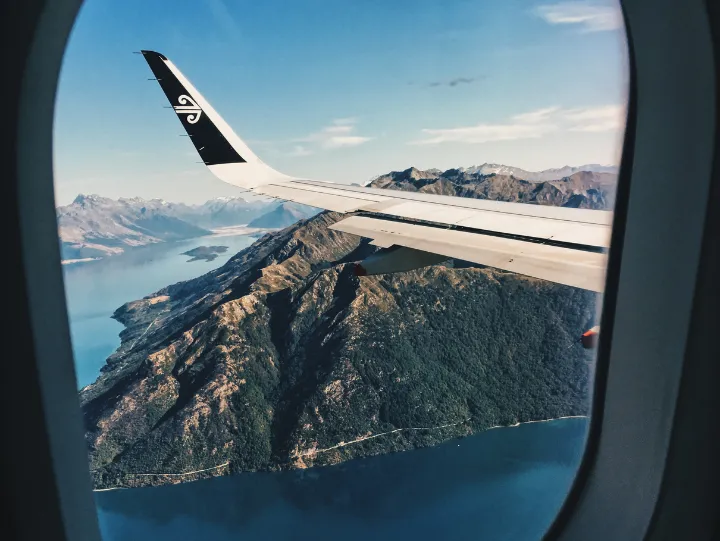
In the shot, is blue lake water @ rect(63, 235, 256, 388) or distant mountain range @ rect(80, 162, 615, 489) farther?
blue lake water @ rect(63, 235, 256, 388)

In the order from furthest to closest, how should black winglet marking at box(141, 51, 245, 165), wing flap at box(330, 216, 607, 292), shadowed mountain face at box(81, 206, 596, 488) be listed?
1. shadowed mountain face at box(81, 206, 596, 488)
2. black winglet marking at box(141, 51, 245, 165)
3. wing flap at box(330, 216, 607, 292)

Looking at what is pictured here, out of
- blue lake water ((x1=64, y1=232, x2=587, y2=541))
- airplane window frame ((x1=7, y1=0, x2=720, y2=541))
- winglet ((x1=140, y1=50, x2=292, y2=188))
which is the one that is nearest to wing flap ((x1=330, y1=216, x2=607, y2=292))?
airplane window frame ((x1=7, y1=0, x2=720, y2=541))

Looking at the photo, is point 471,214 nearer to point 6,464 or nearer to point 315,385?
point 6,464

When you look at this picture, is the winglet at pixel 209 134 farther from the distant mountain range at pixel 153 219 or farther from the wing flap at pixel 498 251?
the distant mountain range at pixel 153 219

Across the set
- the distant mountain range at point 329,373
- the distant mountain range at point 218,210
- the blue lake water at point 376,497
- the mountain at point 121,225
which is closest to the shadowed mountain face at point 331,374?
the distant mountain range at point 329,373

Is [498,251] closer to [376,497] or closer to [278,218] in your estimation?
[376,497]

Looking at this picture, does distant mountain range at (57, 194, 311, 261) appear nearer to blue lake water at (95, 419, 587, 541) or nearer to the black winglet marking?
blue lake water at (95, 419, 587, 541)

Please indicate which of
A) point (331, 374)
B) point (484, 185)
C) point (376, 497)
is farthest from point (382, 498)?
point (484, 185)
